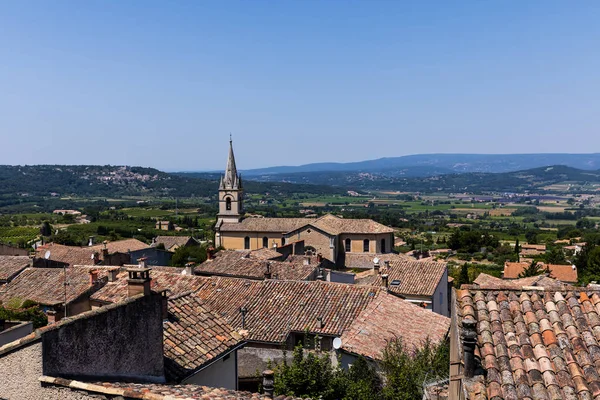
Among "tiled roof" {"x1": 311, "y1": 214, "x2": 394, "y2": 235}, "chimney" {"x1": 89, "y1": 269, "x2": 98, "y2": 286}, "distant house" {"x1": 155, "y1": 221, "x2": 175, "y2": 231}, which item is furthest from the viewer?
"distant house" {"x1": 155, "y1": 221, "x2": 175, "y2": 231}

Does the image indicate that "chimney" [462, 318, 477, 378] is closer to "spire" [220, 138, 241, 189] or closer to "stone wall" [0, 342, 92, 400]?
"stone wall" [0, 342, 92, 400]

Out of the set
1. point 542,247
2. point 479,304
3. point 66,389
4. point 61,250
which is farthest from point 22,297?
point 542,247

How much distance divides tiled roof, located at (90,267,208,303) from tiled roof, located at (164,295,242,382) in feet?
20.7

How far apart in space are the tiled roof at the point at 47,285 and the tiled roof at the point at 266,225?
4100 centimetres

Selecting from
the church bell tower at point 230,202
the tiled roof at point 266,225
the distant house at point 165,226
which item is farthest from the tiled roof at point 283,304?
the distant house at point 165,226

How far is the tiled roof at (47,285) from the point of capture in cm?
1994

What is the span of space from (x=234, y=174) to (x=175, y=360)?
214 feet

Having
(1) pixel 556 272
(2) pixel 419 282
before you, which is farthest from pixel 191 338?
(1) pixel 556 272

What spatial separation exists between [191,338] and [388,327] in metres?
8.62

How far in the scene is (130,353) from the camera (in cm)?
869

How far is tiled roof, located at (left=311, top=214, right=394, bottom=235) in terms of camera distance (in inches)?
2383

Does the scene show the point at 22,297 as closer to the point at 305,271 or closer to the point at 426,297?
the point at 305,271

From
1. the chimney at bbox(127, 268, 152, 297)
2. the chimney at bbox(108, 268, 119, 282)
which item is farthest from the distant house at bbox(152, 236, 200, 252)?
the chimney at bbox(127, 268, 152, 297)

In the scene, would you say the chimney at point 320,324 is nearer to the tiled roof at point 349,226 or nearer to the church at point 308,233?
the church at point 308,233
